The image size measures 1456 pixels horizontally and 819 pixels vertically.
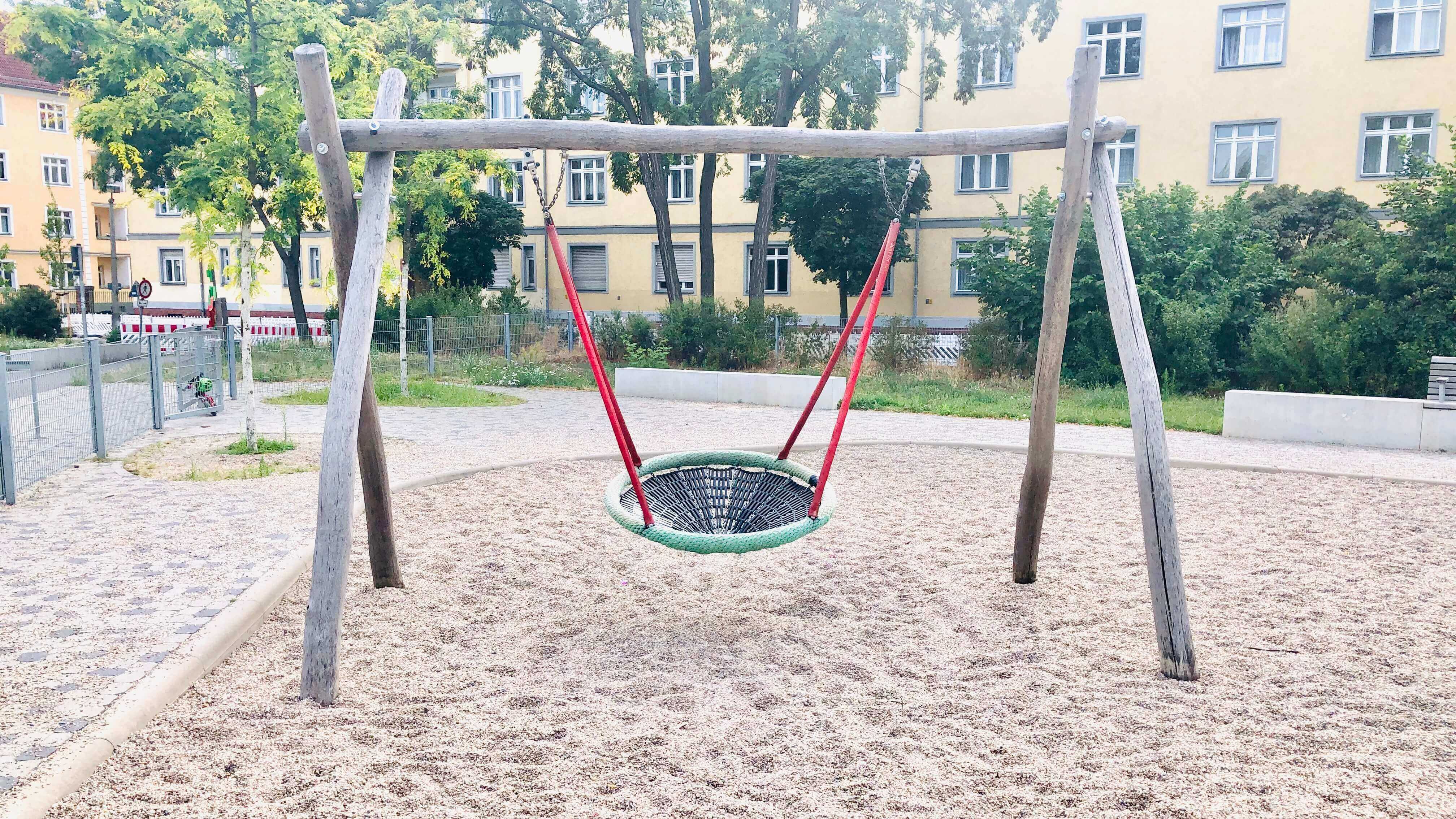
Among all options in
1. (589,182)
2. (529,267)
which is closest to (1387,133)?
(589,182)

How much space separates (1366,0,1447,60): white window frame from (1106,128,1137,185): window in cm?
508

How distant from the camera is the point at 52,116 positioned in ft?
142

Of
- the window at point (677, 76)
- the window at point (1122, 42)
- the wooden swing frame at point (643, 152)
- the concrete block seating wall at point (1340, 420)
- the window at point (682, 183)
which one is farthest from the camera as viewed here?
the window at point (682, 183)

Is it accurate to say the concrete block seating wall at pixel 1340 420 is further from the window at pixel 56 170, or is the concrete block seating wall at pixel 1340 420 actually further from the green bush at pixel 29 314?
Answer: the window at pixel 56 170

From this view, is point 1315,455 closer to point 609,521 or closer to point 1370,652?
point 1370,652

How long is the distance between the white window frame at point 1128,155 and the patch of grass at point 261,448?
21274mm

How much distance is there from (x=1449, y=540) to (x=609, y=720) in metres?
5.25

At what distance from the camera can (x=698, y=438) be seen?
33.2ft

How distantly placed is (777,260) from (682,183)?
370cm

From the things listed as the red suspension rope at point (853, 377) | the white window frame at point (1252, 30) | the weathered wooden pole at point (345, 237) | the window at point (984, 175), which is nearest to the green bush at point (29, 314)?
the window at point (984, 175)

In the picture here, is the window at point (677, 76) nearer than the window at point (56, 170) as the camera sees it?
Yes

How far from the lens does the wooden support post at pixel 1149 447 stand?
3984mm

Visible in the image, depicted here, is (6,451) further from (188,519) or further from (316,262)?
(316,262)

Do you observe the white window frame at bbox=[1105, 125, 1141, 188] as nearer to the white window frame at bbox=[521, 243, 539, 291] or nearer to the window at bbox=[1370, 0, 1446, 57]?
the window at bbox=[1370, 0, 1446, 57]
